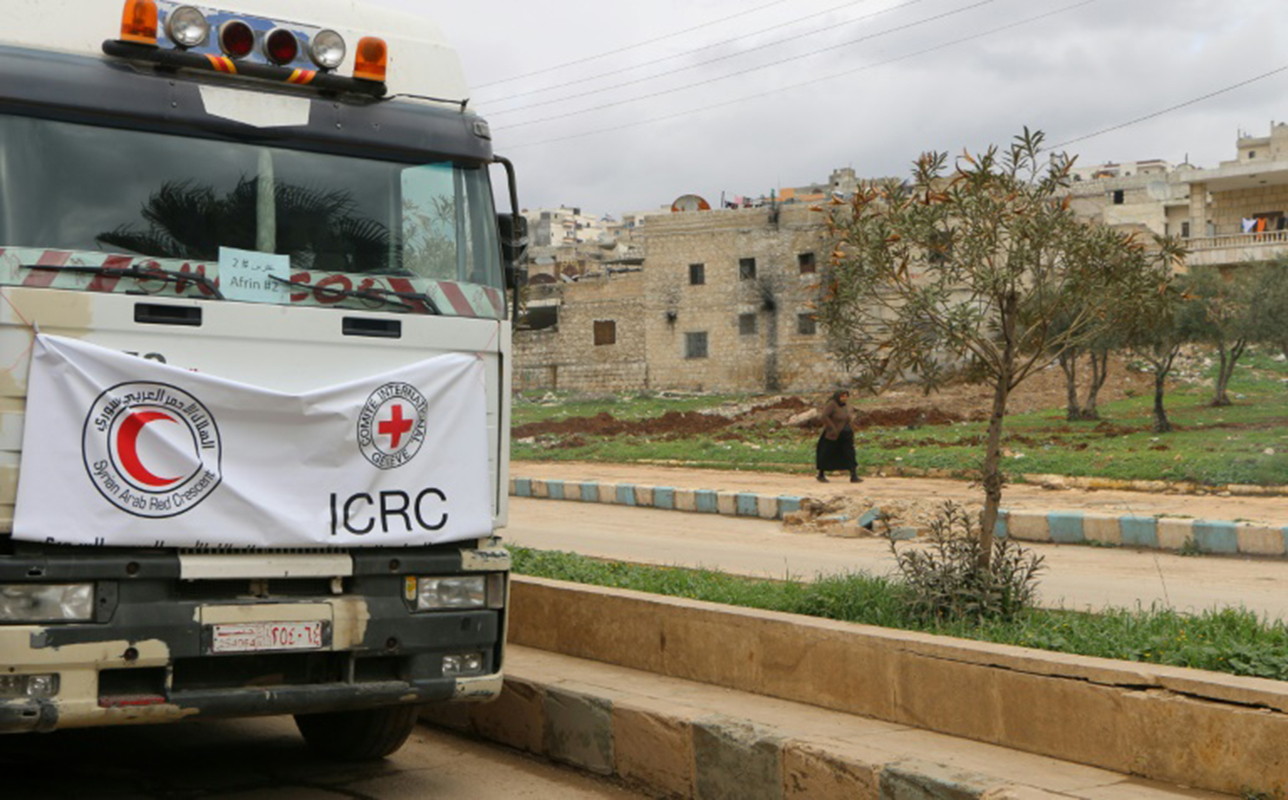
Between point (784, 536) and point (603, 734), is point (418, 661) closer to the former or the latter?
point (603, 734)

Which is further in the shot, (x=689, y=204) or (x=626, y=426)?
(x=689, y=204)

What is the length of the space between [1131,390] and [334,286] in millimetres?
38583

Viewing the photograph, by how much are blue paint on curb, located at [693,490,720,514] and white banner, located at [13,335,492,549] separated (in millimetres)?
15762

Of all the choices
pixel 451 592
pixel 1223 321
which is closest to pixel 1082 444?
pixel 1223 321

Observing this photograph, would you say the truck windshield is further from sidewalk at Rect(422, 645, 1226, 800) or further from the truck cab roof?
sidewalk at Rect(422, 645, 1226, 800)

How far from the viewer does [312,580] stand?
5.97 m

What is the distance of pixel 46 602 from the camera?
532cm

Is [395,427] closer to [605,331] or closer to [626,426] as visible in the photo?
[626,426]

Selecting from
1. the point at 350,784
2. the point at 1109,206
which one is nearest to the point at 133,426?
the point at 350,784

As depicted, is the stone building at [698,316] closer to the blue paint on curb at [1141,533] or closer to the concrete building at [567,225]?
the blue paint on curb at [1141,533]

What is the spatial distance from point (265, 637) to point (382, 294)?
5.09 ft

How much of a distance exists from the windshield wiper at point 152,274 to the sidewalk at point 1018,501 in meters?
8.61

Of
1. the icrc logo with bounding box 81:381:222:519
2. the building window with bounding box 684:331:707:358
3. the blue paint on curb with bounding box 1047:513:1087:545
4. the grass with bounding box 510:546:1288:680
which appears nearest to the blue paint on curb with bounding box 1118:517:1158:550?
the blue paint on curb with bounding box 1047:513:1087:545

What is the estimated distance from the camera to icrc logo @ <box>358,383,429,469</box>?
6.09 m
